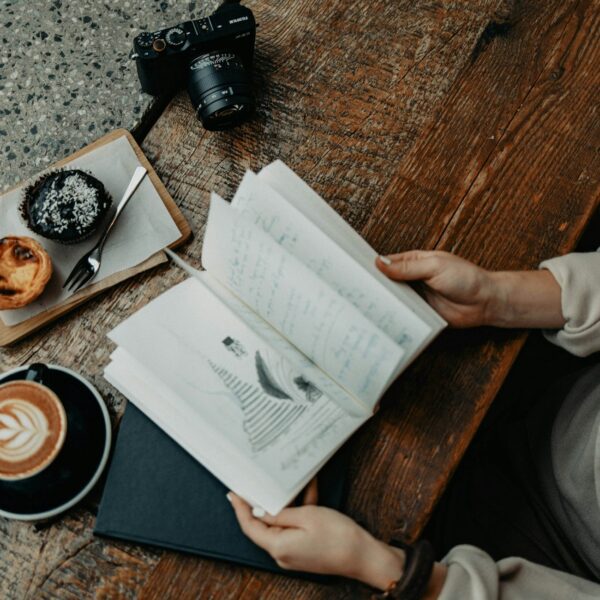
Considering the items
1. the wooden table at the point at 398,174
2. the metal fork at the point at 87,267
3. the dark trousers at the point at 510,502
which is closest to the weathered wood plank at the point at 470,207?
the wooden table at the point at 398,174

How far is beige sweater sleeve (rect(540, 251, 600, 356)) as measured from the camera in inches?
32.1

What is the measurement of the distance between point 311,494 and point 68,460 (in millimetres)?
280

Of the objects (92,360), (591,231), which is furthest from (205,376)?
(591,231)

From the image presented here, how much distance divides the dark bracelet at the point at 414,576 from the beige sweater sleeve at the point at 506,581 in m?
0.03

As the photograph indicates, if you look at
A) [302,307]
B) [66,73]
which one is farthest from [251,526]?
[66,73]

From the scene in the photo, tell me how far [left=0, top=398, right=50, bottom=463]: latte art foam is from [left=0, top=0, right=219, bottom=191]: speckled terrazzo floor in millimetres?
341

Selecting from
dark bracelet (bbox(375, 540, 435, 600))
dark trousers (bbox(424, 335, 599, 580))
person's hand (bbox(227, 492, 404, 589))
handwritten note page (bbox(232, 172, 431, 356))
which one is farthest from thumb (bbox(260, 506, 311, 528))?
dark trousers (bbox(424, 335, 599, 580))

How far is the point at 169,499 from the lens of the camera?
770mm

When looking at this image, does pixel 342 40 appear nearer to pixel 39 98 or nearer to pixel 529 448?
pixel 39 98

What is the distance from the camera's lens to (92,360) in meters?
0.83

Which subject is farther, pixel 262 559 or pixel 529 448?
pixel 529 448

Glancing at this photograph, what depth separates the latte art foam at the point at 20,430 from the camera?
2.30 feet

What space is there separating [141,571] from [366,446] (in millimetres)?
302

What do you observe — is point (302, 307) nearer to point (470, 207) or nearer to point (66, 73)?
point (470, 207)
